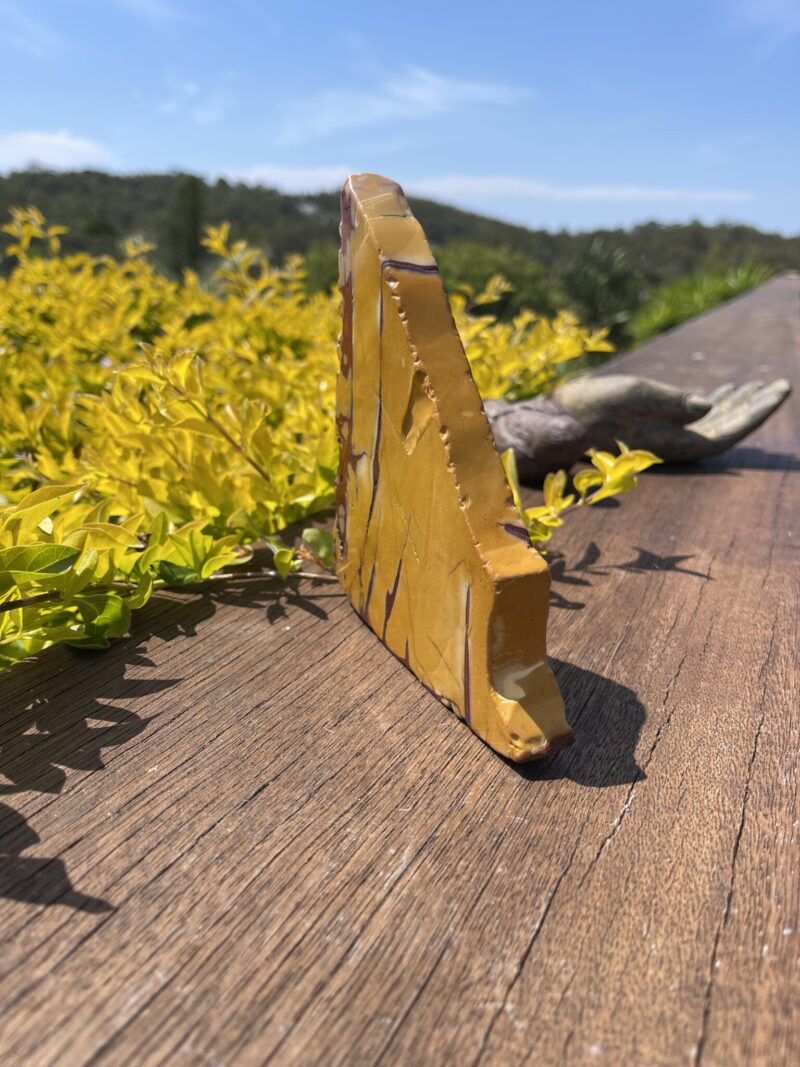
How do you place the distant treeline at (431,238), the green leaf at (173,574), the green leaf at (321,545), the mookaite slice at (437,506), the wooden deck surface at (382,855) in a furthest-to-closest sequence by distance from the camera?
1. the distant treeline at (431,238)
2. the green leaf at (321,545)
3. the green leaf at (173,574)
4. the mookaite slice at (437,506)
5. the wooden deck surface at (382,855)

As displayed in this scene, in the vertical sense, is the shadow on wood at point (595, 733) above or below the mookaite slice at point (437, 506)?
below

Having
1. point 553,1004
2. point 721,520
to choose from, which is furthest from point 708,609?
point 553,1004

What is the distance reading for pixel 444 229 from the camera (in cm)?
5288

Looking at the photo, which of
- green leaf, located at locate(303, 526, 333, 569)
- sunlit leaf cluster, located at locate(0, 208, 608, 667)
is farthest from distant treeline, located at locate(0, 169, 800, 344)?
green leaf, located at locate(303, 526, 333, 569)

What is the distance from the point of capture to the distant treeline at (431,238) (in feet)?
52.1

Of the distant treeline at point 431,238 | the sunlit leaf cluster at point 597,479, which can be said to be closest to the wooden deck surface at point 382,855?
the sunlit leaf cluster at point 597,479

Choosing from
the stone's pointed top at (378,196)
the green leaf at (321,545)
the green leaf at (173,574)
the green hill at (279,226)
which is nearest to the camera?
the stone's pointed top at (378,196)

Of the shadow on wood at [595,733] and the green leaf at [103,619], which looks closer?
the shadow on wood at [595,733]

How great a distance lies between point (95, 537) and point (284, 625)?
34cm

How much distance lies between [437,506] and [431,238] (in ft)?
47.6

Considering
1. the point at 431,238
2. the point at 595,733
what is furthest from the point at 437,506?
the point at 431,238

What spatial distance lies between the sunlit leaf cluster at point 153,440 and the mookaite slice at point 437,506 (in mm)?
328

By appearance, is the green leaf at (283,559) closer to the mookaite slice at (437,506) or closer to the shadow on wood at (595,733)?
the mookaite slice at (437,506)

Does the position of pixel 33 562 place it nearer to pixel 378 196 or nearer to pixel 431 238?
pixel 378 196
